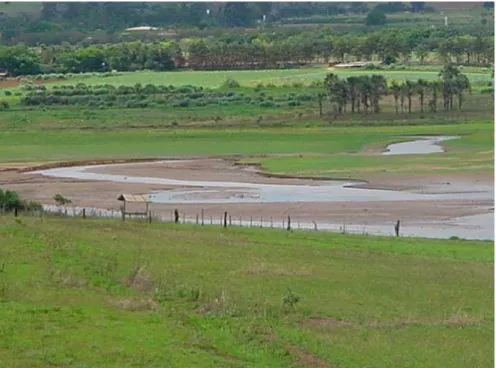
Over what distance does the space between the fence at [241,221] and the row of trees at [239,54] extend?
107229 mm

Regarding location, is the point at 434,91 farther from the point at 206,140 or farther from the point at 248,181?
the point at 248,181

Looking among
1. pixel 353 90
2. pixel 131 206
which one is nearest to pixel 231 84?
pixel 353 90

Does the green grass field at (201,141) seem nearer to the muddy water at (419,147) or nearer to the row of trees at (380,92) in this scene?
the muddy water at (419,147)

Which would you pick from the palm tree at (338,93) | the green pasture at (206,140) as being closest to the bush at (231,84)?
the palm tree at (338,93)

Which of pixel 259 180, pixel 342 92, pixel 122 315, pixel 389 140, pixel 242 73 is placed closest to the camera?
pixel 122 315

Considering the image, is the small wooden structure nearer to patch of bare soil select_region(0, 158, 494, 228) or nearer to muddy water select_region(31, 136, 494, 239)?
patch of bare soil select_region(0, 158, 494, 228)

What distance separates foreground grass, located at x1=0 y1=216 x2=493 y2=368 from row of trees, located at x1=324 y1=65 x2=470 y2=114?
2485 inches

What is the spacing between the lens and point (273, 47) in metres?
164

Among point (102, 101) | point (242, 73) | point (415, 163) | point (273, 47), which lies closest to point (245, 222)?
→ point (415, 163)

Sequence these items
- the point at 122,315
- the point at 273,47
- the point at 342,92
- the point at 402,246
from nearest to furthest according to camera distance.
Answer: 1. the point at 122,315
2. the point at 402,246
3. the point at 342,92
4. the point at 273,47

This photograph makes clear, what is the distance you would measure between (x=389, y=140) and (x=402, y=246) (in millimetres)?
42765

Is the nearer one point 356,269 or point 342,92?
point 356,269

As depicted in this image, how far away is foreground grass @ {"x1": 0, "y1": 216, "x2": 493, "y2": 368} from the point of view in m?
19.2

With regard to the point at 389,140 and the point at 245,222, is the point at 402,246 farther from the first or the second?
the point at 389,140
